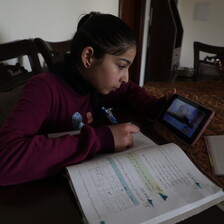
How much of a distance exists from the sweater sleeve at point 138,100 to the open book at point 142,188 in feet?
1.13

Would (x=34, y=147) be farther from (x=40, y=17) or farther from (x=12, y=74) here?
(x=40, y=17)

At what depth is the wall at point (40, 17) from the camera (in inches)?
56.1

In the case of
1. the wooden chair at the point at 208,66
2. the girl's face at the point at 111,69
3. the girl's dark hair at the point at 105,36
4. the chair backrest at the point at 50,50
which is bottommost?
the wooden chair at the point at 208,66

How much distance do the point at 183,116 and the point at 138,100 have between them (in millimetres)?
279

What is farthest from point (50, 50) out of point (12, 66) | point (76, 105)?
point (76, 105)

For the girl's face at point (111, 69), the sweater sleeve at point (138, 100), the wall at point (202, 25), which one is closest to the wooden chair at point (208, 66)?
→ the sweater sleeve at point (138, 100)

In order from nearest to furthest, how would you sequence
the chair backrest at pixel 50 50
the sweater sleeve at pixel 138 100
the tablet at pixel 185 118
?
the tablet at pixel 185 118 → the sweater sleeve at pixel 138 100 → the chair backrest at pixel 50 50

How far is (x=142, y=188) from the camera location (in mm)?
546

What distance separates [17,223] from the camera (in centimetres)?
47

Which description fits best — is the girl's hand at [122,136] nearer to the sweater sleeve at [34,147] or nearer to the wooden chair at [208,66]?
the sweater sleeve at [34,147]

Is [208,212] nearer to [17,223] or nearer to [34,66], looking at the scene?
[17,223]

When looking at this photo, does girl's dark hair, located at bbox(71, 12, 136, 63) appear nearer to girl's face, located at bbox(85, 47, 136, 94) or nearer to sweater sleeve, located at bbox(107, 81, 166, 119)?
girl's face, located at bbox(85, 47, 136, 94)

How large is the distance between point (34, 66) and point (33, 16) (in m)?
0.48

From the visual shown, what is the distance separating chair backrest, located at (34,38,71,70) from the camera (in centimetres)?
138
